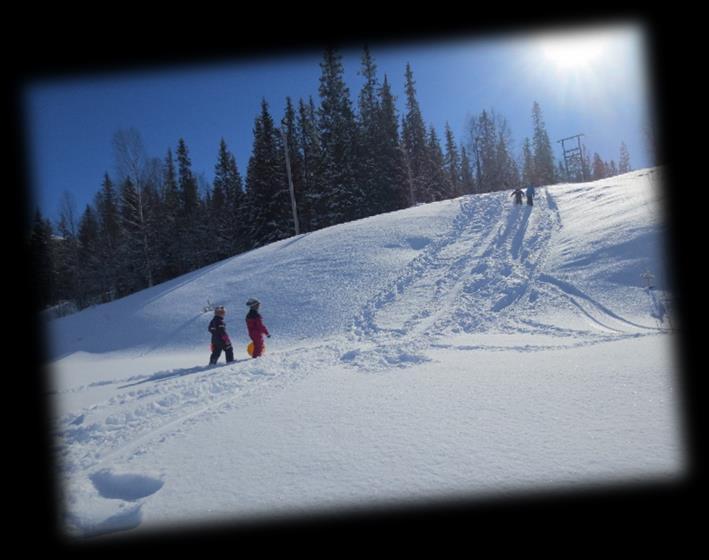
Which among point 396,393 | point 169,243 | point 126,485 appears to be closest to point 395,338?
point 396,393

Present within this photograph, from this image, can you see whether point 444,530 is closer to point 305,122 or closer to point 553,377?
point 553,377

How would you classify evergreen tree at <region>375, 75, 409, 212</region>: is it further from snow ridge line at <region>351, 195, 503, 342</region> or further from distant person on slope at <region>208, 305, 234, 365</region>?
distant person on slope at <region>208, 305, 234, 365</region>

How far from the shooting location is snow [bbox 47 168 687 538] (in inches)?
110

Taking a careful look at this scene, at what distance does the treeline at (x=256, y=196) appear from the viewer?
3019 centimetres

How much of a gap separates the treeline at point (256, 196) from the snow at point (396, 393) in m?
19.2

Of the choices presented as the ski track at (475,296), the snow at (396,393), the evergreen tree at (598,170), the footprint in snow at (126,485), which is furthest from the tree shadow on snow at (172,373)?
the evergreen tree at (598,170)

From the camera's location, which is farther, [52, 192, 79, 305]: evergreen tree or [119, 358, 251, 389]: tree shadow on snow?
[52, 192, 79, 305]: evergreen tree

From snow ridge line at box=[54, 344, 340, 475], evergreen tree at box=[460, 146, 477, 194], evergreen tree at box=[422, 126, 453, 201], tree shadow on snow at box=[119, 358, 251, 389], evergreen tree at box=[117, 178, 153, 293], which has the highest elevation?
evergreen tree at box=[460, 146, 477, 194]

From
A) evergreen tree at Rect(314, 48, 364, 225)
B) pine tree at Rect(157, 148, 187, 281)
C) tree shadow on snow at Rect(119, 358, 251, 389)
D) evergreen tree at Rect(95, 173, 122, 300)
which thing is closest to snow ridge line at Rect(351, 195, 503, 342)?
tree shadow on snow at Rect(119, 358, 251, 389)

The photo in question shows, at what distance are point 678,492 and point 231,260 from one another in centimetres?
1745

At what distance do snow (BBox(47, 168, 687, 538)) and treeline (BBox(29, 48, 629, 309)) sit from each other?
19239mm

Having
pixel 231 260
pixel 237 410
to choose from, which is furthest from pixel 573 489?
pixel 231 260

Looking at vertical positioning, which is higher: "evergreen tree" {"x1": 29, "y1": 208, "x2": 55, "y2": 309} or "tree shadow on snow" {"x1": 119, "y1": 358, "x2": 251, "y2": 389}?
"evergreen tree" {"x1": 29, "y1": 208, "x2": 55, "y2": 309}

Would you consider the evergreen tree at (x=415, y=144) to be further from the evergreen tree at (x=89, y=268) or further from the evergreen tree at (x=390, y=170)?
the evergreen tree at (x=89, y=268)
